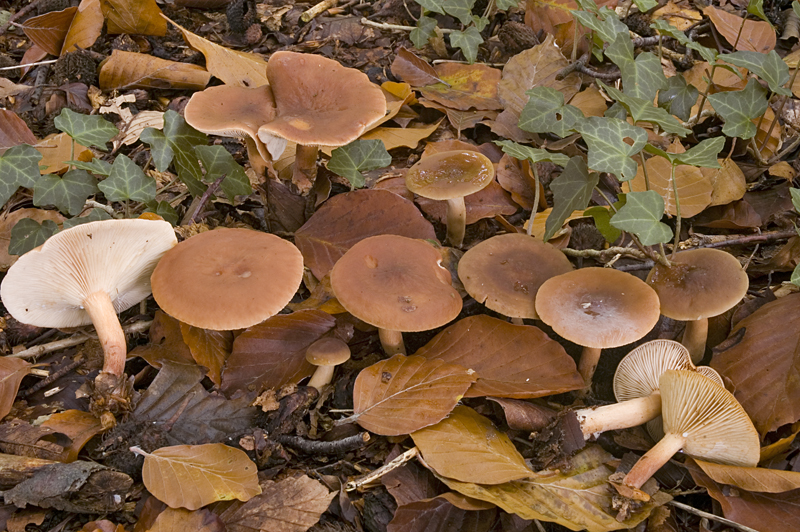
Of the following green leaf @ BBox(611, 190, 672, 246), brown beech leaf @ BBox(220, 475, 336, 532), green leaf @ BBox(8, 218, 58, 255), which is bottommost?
brown beech leaf @ BBox(220, 475, 336, 532)

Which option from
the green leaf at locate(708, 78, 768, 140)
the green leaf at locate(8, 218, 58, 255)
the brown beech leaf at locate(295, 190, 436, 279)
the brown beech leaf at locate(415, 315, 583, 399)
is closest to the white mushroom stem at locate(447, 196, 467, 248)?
the brown beech leaf at locate(295, 190, 436, 279)

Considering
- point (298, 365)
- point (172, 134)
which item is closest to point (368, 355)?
point (298, 365)

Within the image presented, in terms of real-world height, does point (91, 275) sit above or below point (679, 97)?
below

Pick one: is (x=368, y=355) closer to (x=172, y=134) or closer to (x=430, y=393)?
(x=430, y=393)

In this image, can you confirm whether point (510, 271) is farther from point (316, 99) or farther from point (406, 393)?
point (316, 99)

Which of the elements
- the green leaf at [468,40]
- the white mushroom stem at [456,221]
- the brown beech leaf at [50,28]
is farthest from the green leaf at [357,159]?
the brown beech leaf at [50,28]

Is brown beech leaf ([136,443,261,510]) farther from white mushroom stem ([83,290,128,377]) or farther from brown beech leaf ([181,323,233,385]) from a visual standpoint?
white mushroom stem ([83,290,128,377])

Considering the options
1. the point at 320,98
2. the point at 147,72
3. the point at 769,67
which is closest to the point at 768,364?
the point at 769,67
